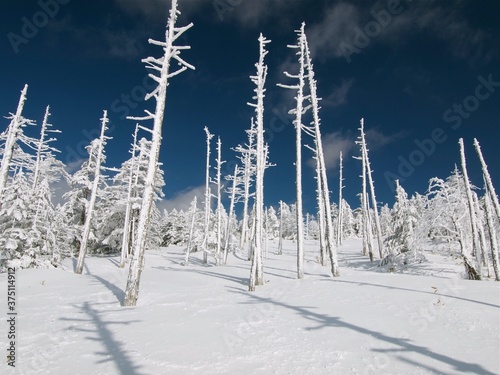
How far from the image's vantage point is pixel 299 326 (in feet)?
23.0

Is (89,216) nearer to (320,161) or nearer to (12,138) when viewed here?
(12,138)

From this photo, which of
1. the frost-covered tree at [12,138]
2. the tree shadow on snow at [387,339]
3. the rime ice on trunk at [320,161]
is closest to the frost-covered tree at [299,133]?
the rime ice on trunk at [320,161]

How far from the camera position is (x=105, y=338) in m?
A: 6.73

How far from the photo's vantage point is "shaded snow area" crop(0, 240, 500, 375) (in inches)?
198

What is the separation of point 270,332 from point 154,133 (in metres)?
8.56

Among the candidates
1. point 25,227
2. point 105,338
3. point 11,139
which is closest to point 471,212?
point 105,338

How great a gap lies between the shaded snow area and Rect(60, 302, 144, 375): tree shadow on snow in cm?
3

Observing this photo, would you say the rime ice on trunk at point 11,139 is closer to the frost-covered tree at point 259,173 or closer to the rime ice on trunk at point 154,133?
the rime ice on trunk at point 154,133

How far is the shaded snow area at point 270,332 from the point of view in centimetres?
503

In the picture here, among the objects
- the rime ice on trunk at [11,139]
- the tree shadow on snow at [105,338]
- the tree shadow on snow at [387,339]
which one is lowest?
the tree shadow on snow at [105,338]

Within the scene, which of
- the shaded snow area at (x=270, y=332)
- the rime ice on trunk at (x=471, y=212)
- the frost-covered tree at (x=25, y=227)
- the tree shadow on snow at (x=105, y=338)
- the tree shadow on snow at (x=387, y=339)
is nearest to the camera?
the tree shadow on snow at (x=387, y=339)

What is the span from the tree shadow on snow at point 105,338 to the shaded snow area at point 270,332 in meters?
0.03

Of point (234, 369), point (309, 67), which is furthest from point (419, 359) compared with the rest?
point (309, 67)

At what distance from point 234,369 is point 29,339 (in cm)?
514
